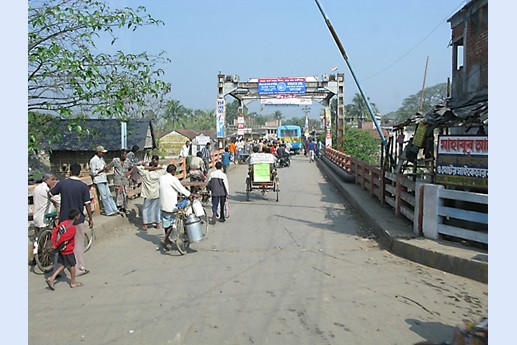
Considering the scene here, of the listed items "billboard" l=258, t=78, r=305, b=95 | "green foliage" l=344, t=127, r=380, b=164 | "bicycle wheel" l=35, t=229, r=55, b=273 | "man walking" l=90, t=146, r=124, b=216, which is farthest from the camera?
"green foliage" l=344, t=127, r=380, b=164

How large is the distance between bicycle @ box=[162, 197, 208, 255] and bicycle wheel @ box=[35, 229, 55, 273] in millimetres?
1917

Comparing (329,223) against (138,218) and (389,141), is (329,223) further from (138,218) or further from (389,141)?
(138,218)

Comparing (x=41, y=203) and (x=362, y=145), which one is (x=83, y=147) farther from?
(x=362, y=145)

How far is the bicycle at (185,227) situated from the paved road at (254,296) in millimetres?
249

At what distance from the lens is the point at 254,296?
6020 mm

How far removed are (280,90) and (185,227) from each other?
25596 mm

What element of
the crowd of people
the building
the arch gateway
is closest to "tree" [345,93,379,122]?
A: the arch gateway

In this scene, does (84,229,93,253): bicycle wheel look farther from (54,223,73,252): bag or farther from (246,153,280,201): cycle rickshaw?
(246,153,280,201): cycle rickshaw

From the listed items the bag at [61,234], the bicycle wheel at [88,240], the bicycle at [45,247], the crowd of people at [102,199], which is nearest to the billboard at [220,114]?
the crowd of people at [102,199]

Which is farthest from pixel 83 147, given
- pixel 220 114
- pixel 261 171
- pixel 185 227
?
pixel 185 227

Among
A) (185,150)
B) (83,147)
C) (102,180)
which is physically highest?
(83,147)

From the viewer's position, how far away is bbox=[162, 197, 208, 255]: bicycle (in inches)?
324

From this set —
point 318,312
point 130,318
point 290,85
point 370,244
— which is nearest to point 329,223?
point 370,244

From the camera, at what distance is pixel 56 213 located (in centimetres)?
781
